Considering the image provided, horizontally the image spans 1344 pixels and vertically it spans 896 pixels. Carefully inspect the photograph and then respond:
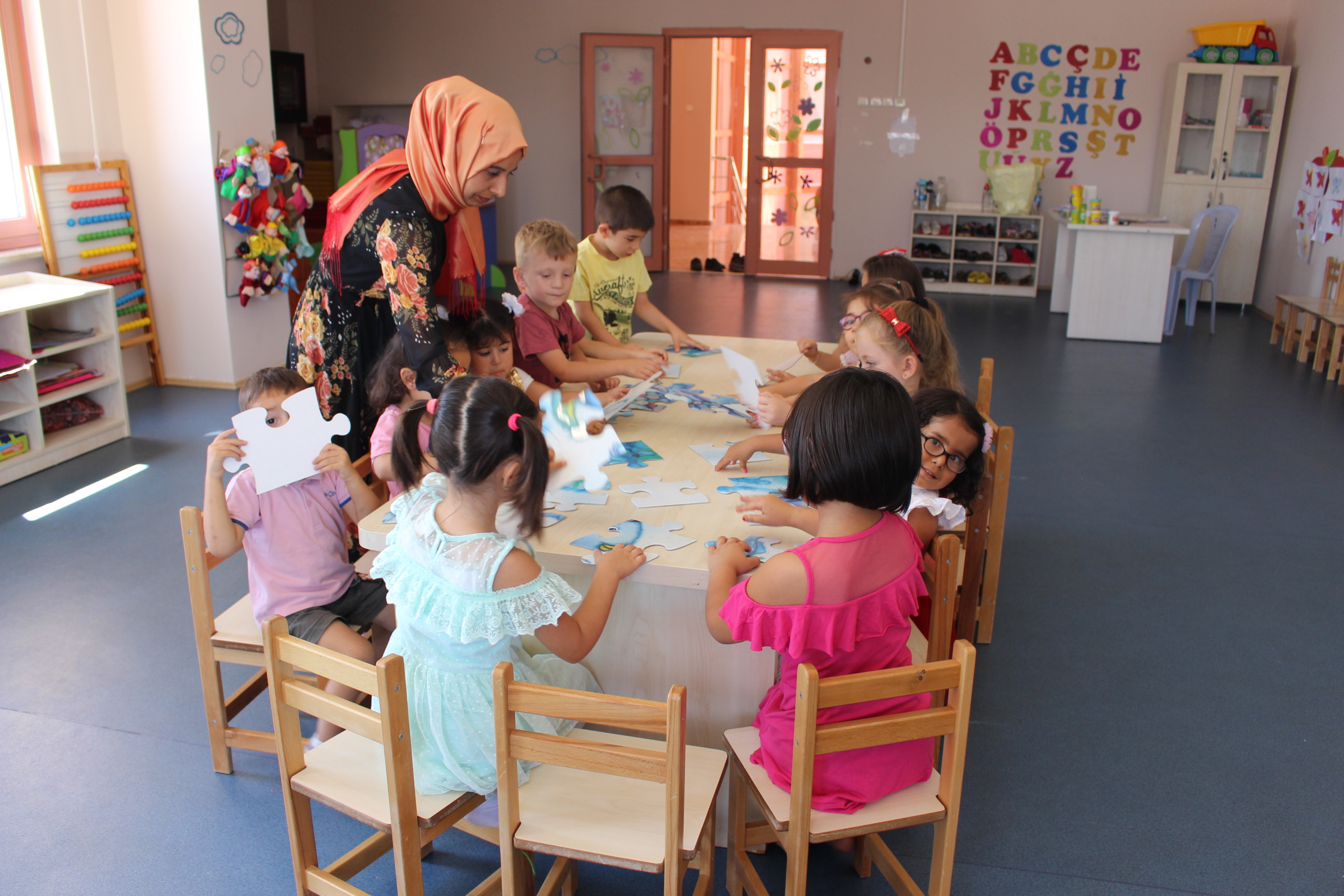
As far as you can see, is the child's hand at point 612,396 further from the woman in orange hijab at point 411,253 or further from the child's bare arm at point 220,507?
the child's bare arm at point 220,507

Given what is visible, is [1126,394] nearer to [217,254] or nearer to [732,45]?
[217,254]

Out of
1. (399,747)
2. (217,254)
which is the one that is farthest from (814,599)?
(217,254)

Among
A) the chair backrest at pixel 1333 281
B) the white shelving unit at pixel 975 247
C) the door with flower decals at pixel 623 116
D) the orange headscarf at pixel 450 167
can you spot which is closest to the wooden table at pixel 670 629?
the orange headscarf at pixel 450 167

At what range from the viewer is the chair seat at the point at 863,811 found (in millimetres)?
1577

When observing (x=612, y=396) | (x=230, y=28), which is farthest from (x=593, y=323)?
(x=230, y=28)

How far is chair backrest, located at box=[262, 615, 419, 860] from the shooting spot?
1.47 m

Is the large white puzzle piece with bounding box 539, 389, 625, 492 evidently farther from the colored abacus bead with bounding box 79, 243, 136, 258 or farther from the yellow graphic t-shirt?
the colored abacus bead with bounding box 79, 243, 136, 258

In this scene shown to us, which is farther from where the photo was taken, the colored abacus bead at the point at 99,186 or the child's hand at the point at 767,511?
the colored abacus bead at the point at 99,186

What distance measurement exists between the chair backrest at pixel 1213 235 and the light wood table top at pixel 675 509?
19.9 feet

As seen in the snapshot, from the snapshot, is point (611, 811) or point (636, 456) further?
point (636, 456)

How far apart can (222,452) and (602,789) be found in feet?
3.37

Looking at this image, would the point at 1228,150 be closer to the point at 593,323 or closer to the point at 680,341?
the point at 680,341

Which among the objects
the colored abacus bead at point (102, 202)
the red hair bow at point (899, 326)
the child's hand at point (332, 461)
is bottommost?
the child's hand at point (332, 461)

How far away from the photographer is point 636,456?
7.90 ft
